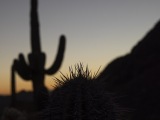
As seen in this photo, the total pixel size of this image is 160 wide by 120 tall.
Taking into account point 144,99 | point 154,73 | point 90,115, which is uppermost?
point 154,73

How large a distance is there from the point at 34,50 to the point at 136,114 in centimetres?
1147

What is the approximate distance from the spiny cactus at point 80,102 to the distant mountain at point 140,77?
22.5 metres

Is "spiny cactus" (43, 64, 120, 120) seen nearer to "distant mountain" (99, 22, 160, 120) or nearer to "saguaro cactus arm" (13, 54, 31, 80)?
"saguaro cactus arm" (13, 54, 31, 80)

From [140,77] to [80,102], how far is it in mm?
33205

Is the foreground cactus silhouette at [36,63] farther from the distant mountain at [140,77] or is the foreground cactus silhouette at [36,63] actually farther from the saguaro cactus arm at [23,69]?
the distant mountain at [140,77]

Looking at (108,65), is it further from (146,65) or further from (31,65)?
(31,65)

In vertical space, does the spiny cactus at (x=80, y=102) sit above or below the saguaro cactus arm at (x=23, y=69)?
below

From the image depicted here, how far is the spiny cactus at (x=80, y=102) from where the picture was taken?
15.9ft

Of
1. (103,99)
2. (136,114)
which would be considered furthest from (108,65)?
(103,99)

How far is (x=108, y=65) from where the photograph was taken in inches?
1913

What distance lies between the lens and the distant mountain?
101 ft

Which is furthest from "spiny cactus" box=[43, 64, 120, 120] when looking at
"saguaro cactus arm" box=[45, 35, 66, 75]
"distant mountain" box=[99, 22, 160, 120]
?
"distant mountain" box=[99, 22, 160, 120]

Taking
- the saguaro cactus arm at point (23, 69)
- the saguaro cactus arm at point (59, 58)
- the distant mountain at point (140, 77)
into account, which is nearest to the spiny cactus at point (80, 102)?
the saguaro cactus arm at point (59, 58)

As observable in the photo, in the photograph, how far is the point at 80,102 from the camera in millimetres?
4824
